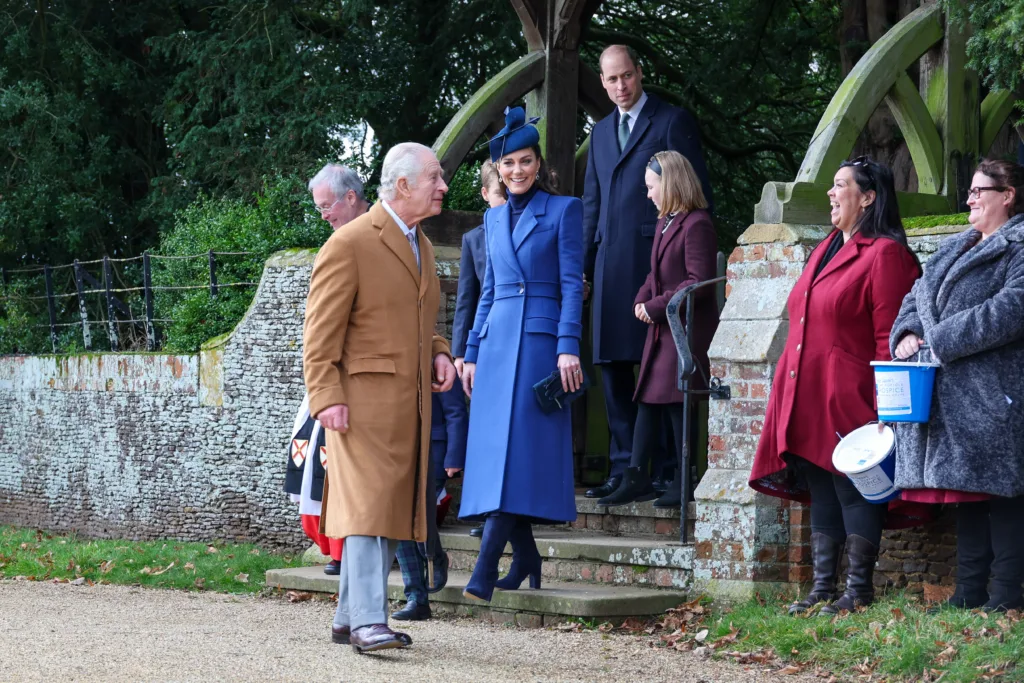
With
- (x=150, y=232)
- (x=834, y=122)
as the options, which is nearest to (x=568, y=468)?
(x=834, y=122)

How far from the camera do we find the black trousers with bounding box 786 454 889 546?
589 cm

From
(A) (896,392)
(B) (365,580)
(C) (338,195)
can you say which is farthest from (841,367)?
(C) (338,195)

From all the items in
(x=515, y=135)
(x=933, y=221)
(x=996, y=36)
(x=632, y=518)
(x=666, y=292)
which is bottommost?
(x=632, y=518)

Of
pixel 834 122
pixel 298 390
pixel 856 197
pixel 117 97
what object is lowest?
pixel 298 390

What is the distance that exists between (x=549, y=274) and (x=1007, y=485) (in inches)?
83.9

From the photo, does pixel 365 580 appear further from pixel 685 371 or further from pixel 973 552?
pixel 973 552

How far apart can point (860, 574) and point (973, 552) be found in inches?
18.1

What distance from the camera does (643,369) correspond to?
7.05 metres

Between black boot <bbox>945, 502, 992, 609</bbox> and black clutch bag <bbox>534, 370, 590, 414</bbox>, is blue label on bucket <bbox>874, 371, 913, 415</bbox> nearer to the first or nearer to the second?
black boot <bbox>945, 502, 992, 609</bbox>

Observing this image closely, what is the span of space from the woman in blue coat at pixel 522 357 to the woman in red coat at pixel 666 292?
715mm

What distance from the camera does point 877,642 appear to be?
526 centimetres

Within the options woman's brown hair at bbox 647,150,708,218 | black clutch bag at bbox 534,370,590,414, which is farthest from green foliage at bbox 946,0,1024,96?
black clutch bag at bbox 534,370,590,414

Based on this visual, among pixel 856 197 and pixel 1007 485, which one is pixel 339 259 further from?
pixel 1007 485

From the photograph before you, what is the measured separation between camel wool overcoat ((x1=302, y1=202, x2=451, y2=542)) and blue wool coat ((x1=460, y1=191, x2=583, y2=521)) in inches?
28.9
